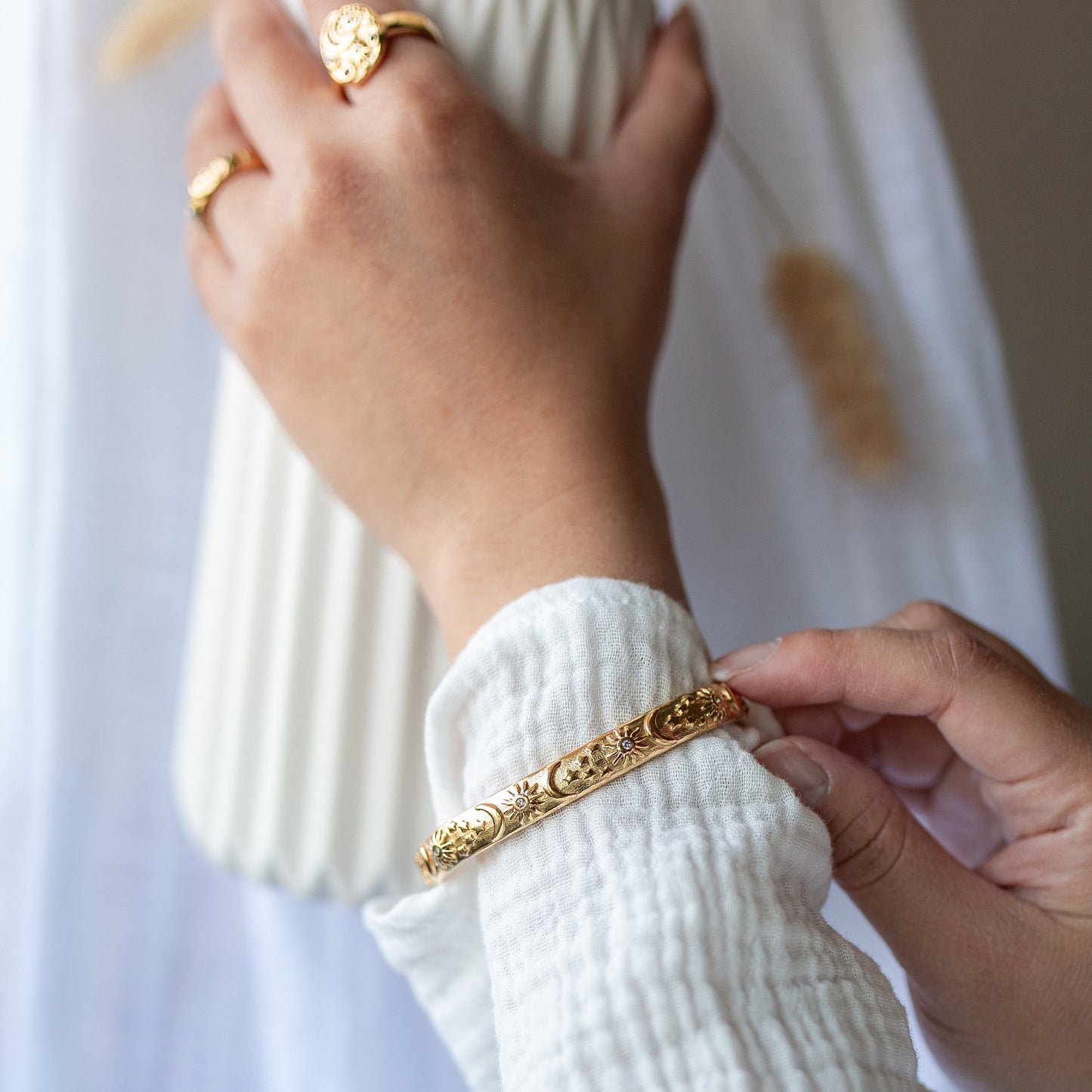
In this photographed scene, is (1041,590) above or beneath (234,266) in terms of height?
beneath

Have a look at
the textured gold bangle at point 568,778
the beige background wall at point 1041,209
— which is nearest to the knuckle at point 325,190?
the textured gold bangle at point 568,778

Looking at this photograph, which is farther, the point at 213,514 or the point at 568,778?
the point at 213,514

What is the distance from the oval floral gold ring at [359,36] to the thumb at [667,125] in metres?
0.10

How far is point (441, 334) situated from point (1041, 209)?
806 mm

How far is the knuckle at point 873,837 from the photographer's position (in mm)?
371

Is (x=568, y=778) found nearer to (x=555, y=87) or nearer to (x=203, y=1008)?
(x=555, y=87)

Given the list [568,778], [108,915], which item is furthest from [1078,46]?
[108,915]

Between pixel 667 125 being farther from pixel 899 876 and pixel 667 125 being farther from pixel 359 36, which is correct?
pixel 899 876

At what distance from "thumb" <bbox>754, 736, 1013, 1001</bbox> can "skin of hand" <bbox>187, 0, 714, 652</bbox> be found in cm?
9

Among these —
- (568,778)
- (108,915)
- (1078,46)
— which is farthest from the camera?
(1078,46)

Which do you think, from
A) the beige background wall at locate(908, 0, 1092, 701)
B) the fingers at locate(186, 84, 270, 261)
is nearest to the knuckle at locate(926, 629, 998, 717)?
the fingers at locate(186, 84, 270, 261)

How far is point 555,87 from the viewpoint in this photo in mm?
439

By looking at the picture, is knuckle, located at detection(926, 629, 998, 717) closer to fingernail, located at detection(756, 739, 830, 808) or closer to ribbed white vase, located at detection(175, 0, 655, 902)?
fingernail, located at detection(756, 739, 830, 808)

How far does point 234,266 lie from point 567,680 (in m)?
Answer: 0.24
